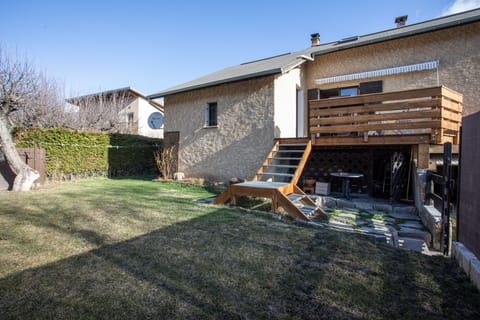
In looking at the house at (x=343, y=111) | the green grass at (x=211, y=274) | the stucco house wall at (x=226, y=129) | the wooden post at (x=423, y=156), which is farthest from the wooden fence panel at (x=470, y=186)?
the stucco house wall at (x=226, y=129)

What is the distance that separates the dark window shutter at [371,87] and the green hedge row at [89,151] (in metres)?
10.4

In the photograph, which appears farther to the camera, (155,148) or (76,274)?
(155,148)

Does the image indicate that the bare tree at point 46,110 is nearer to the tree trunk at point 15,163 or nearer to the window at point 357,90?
the tree trunk at point 15,163

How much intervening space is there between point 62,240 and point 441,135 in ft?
26.3

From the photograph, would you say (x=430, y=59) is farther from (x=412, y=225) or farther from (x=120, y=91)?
(x=120, y=91)

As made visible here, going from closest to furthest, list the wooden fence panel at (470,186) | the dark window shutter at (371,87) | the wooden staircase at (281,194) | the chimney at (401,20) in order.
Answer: the wooden fence panel at (470,186) → the wooden staircase at (281,194) → the dark window shutter at (371,87) → the chimney at (401,20)

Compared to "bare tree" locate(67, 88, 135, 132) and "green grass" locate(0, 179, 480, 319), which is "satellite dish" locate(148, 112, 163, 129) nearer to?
"bare tree" locate(67, 88, 135, 132)

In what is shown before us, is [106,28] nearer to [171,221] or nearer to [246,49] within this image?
[246,49]

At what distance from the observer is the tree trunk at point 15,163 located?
7570 mm

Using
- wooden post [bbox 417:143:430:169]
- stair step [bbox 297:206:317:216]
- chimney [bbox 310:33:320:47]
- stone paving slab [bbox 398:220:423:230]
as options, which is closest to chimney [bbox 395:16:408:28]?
chimney [bbox 310:33:320:47]

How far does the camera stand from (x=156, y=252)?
10.5 ft

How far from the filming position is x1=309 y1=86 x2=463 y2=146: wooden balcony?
6121 millimetres

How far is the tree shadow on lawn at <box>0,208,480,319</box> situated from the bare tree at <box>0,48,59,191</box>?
618 cm

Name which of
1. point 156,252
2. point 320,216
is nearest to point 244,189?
point 320,216
